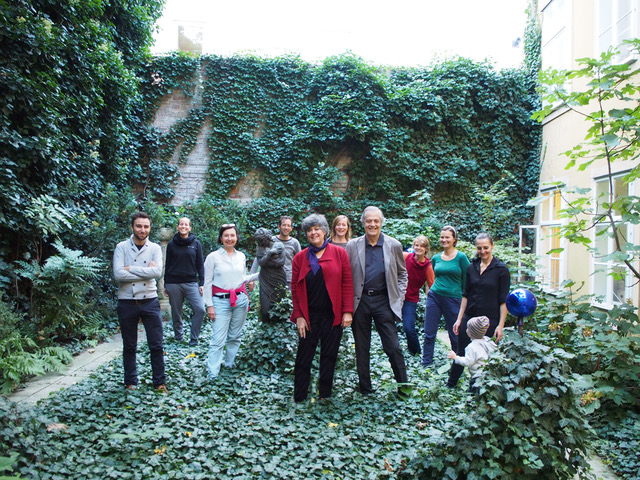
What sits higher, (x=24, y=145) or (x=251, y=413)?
(x=24, y=145)

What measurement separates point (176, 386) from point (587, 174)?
7848 mm

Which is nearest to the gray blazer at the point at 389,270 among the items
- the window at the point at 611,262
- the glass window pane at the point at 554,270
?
the window at the point at 611,262

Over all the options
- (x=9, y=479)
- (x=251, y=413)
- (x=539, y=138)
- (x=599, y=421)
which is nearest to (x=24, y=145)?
(x=251, y=413)

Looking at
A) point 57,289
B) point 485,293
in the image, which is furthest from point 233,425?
point 57,289

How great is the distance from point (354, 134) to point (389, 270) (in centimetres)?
783

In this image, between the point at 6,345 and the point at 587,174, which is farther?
the point at 587,174

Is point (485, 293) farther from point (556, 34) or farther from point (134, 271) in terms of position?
point (556, 34)

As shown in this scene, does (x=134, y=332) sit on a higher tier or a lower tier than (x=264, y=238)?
lower

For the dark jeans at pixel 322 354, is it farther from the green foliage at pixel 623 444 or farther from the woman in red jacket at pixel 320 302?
the green foliage at pixel 623 444

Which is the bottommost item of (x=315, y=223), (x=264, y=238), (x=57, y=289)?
(x=57, y=289)

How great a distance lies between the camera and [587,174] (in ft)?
25.1

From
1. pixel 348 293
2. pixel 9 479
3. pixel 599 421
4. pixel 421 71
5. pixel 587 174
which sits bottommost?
pixel 599 421

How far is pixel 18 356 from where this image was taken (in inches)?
181

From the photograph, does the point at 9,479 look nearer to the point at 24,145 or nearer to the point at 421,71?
the point at 24,145
